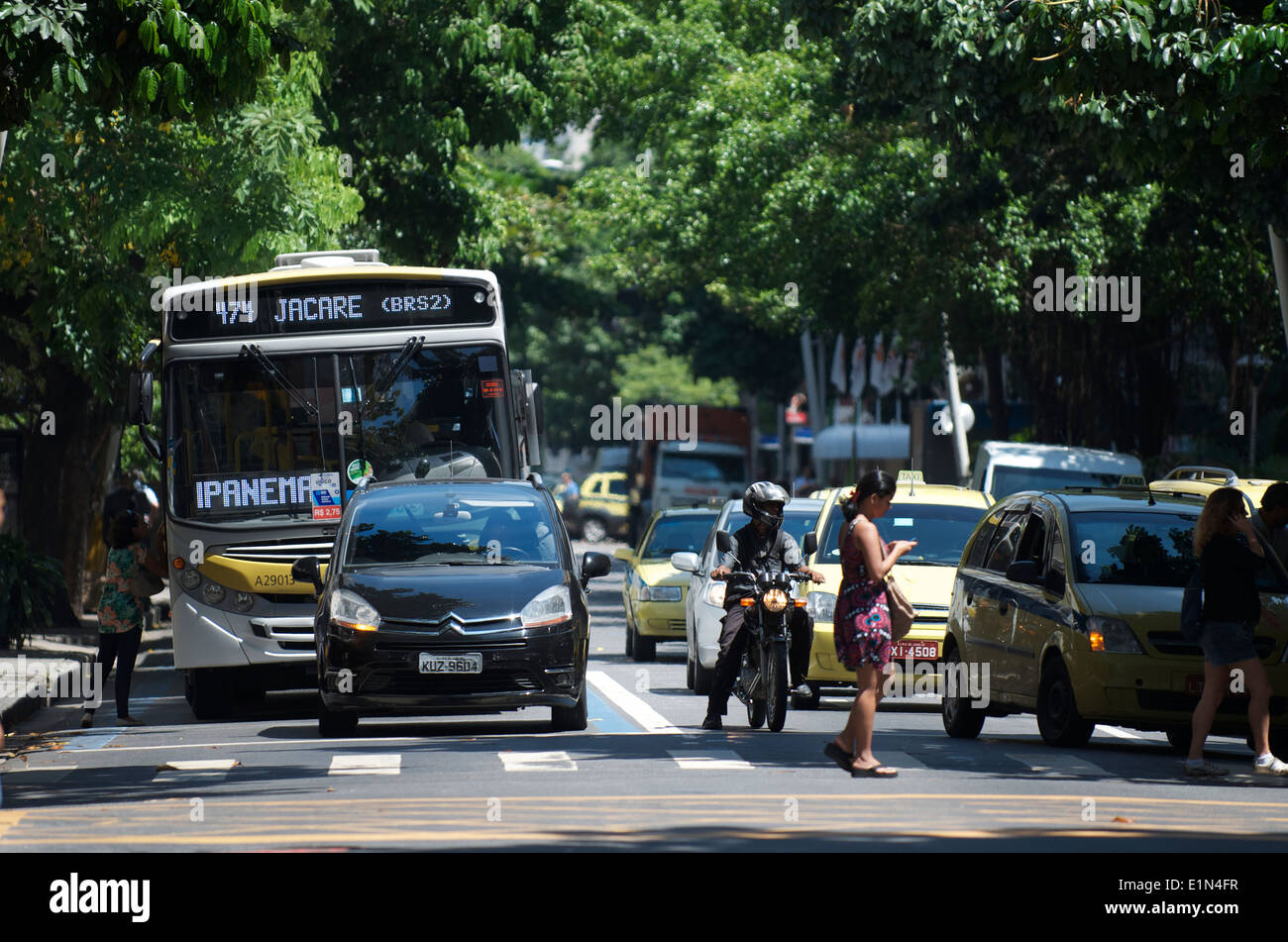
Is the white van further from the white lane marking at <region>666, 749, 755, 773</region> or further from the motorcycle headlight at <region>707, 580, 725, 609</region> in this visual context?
the white lane marking at <region>666, 749, 755, 773</region>

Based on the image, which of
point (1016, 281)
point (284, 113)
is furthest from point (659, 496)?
point (284, 113)

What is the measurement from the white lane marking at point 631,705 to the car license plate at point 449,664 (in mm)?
1493

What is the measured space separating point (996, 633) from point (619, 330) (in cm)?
6873

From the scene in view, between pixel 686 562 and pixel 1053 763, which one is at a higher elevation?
pixel 686 562

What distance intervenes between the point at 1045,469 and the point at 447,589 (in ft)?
42.5

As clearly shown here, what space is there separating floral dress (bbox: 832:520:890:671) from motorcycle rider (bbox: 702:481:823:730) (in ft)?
9.09

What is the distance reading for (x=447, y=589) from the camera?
46.3 ft

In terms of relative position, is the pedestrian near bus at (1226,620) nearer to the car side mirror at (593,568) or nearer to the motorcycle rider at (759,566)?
the motorcycle rider at (759,566)

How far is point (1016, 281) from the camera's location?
2945 centimetres

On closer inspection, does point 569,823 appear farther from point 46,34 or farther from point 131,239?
point 131,239

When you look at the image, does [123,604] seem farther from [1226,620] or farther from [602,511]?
[602,511]

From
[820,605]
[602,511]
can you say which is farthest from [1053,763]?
[602,511]

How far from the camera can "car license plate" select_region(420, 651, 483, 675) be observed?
1382 centimetres

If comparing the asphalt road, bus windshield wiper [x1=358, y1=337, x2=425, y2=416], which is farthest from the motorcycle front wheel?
bus windshield wiper [x1=358, y1=337, x2=425, y2=416]
